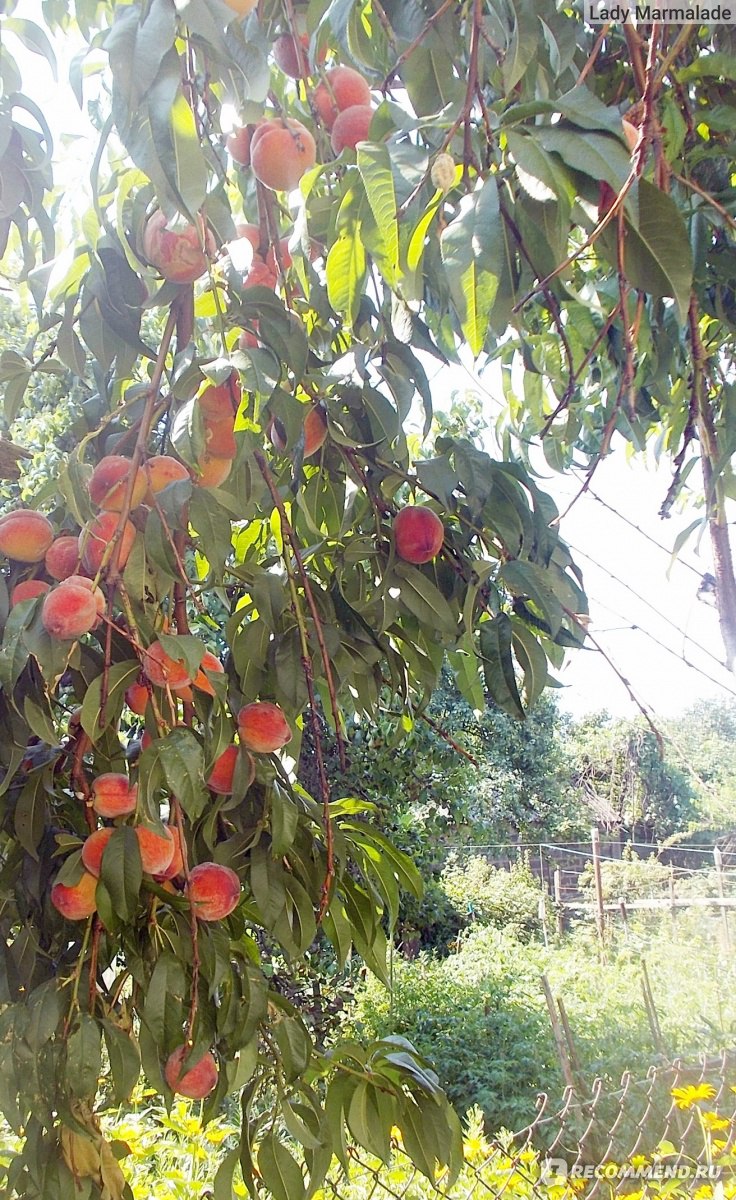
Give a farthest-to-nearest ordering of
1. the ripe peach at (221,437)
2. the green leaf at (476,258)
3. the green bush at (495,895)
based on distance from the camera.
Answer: the green bush at (495,895) → the ripe peach at (221,437) → the green leaf at (476,258)

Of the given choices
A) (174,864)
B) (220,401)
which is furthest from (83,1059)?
(220,401)

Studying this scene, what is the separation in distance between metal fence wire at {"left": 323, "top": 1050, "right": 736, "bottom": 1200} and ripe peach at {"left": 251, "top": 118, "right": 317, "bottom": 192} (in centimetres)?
107

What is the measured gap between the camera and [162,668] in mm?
621

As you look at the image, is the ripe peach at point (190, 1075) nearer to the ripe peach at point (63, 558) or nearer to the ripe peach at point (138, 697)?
the ripe peach at point (138, 697)

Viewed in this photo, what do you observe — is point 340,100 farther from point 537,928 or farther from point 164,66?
point 537,928

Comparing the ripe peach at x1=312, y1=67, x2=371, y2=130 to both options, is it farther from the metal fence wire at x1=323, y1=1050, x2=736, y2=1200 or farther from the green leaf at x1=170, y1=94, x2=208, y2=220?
the metal fence wire at x1=323, y1=1050, x2=736, y2=1200

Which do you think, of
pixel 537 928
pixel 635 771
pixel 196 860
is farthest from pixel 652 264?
pixel 635 771

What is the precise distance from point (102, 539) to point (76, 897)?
10.9 inches

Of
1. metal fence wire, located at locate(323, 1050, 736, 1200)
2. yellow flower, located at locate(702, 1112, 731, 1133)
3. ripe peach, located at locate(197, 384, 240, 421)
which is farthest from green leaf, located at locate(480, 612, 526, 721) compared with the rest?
yellow flower, located at locate(702, 1112, 731, 1133)

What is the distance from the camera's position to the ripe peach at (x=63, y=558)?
2.10 ft

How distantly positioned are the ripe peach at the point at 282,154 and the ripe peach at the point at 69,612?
0.35m

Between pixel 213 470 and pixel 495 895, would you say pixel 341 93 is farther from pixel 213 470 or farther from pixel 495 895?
pixel 495 895

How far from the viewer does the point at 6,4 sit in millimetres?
510

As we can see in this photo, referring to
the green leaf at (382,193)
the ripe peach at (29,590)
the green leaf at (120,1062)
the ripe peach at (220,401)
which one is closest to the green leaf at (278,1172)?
the green leaf at (120,1062)
